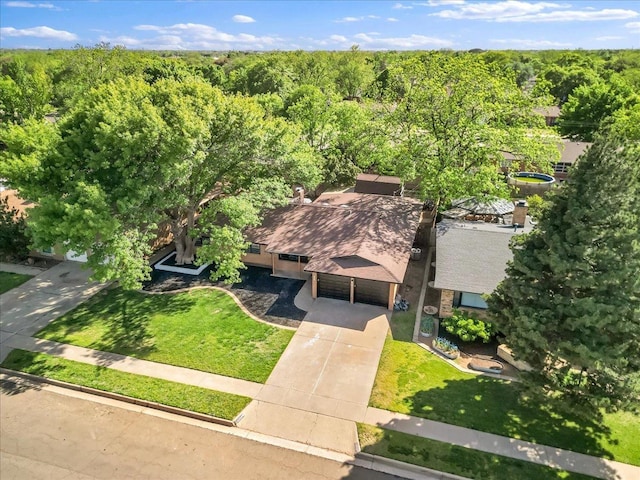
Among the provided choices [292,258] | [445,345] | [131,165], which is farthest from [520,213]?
[131,165]

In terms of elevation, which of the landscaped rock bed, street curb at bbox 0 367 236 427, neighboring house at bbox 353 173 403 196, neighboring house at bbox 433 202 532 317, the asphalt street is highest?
neighboring house at bbox 353 173 403 196

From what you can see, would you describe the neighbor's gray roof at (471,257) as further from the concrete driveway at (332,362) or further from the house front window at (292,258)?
the house front window at (292,258)

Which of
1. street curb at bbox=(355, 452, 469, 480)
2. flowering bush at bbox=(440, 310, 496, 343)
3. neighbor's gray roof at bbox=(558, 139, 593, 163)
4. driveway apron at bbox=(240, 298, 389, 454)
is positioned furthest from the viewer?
neighbor's gray roof at bbox=(558, 139, 593, 163)

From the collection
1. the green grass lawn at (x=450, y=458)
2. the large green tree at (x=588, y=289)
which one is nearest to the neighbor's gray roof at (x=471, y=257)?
the large green tree at (x=588, y=289)

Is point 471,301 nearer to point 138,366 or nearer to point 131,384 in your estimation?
point 138,366

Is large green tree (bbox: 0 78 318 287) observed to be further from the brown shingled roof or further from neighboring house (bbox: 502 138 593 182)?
neighboring house (bbox: 502 138 593 182)

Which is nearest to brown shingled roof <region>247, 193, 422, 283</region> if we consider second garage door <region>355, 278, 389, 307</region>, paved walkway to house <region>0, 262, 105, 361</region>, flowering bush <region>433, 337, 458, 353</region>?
second garage door <region>355, 278, 389, 307</region>

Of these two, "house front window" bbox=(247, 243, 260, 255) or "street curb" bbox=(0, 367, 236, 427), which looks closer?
"street curb" bbox=(0, 367, 236, 427)
